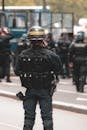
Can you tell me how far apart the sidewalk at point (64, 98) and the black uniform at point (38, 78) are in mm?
5665

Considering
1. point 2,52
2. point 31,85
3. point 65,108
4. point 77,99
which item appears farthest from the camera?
point 2,52

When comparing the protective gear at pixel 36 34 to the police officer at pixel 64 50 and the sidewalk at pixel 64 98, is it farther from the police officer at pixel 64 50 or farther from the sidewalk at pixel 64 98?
the police officer at pixel 64 50

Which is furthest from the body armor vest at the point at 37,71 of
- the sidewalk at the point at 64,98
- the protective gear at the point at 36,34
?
the sidewalk at the point at 64,98

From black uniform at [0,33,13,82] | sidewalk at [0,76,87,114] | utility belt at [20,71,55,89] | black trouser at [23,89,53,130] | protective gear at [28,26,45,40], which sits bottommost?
sidewalk at [0,76,87,114]

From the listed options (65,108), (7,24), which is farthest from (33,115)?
(7,24)

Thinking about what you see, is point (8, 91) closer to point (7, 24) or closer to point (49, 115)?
point (49, 115)

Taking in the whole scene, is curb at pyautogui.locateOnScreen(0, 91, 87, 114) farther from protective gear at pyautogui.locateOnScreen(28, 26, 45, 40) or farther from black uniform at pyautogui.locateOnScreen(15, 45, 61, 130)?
protective gear at pyautogui.locateOnScreen(28, 26, 45, 40)

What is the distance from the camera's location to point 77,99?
62.7 ft

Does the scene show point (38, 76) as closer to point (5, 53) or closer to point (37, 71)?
point (37, 71)

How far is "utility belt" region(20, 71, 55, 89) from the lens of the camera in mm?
11008

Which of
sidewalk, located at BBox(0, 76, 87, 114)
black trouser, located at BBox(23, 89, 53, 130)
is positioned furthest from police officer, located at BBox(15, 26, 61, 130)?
sidewalk, located at BBox(0, 76, 87, 114)

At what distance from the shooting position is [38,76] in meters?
11.0

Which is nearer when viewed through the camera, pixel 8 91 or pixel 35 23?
pixel 8 91

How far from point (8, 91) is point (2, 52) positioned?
376cm
